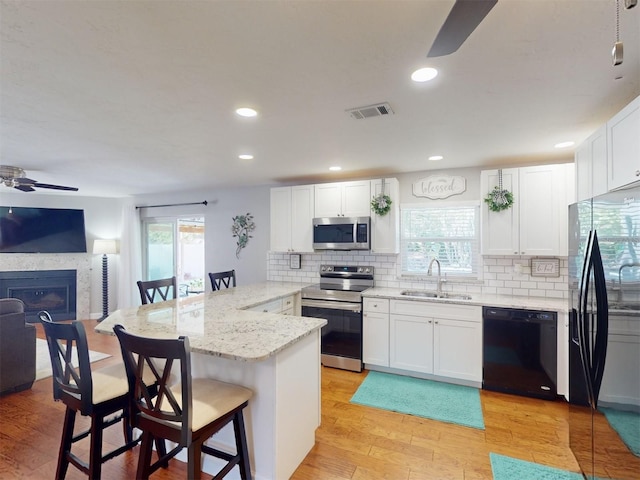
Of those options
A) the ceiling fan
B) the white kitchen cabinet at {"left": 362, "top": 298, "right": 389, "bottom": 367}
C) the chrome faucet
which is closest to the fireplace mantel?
the ceiling fan

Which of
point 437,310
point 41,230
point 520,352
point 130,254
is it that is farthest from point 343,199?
point 41,230

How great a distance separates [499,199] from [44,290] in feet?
25.9

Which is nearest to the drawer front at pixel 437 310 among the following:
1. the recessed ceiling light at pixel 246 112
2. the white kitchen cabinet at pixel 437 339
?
the white kitchen cabinet at pixel 437 339

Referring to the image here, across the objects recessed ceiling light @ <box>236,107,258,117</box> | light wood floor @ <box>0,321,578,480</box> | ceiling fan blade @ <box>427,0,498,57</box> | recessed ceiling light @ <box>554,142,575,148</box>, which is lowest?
light wood floor @ <box>0,321,578,480</box>

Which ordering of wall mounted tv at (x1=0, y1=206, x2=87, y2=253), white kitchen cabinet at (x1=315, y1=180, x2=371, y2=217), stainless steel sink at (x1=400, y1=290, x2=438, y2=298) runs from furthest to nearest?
1. wall mounted tv at (x1=0, y1=206, x2=87, y2=253)
2. white kitchen cabinet at (x1=315, y1=180, x2=371, y2=217)
3. stainless steel sink at (x1=400, y1=290, x2=438, y2=298)

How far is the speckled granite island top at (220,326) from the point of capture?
1737mm

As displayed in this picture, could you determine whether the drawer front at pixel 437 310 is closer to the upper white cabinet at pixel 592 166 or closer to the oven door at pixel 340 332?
the oven door at pixel 340 332

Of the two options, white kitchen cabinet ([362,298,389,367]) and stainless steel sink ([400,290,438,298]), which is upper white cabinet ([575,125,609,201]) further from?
white kitchen cabinet ([362,298,389,367])

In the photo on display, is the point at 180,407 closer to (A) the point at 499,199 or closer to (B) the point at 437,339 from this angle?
(B) the point at 437,339

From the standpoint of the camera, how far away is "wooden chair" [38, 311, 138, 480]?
5.35 ft

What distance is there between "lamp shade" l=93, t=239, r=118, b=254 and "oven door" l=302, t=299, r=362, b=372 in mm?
4587

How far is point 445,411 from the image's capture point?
282 cm

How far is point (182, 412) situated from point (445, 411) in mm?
2395

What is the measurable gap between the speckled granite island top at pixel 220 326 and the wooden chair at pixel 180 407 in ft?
0.87
